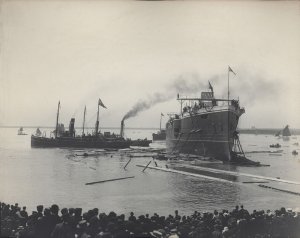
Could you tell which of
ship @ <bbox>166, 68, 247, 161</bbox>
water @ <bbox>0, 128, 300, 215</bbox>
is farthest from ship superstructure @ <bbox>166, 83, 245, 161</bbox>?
water @ <bbox>0, 128, 300, 215</bbox>

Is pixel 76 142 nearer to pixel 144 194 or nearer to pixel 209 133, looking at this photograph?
pixel 209 133

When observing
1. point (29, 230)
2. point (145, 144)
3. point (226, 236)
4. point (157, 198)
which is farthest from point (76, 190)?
point (145, 144)

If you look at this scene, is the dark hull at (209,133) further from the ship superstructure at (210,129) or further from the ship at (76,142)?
the ship at (76,142)

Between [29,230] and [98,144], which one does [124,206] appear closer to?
[29,230]

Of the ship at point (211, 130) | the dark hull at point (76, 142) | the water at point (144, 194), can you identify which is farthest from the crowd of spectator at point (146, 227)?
the dark hull at point (76, 142)

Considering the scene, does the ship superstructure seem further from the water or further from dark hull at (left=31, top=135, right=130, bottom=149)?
dark hull at (left=31, top=135, right=130, bottom=149)

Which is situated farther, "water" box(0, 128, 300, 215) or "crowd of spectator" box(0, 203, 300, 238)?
"water" box(0, 128, 300, 215)
